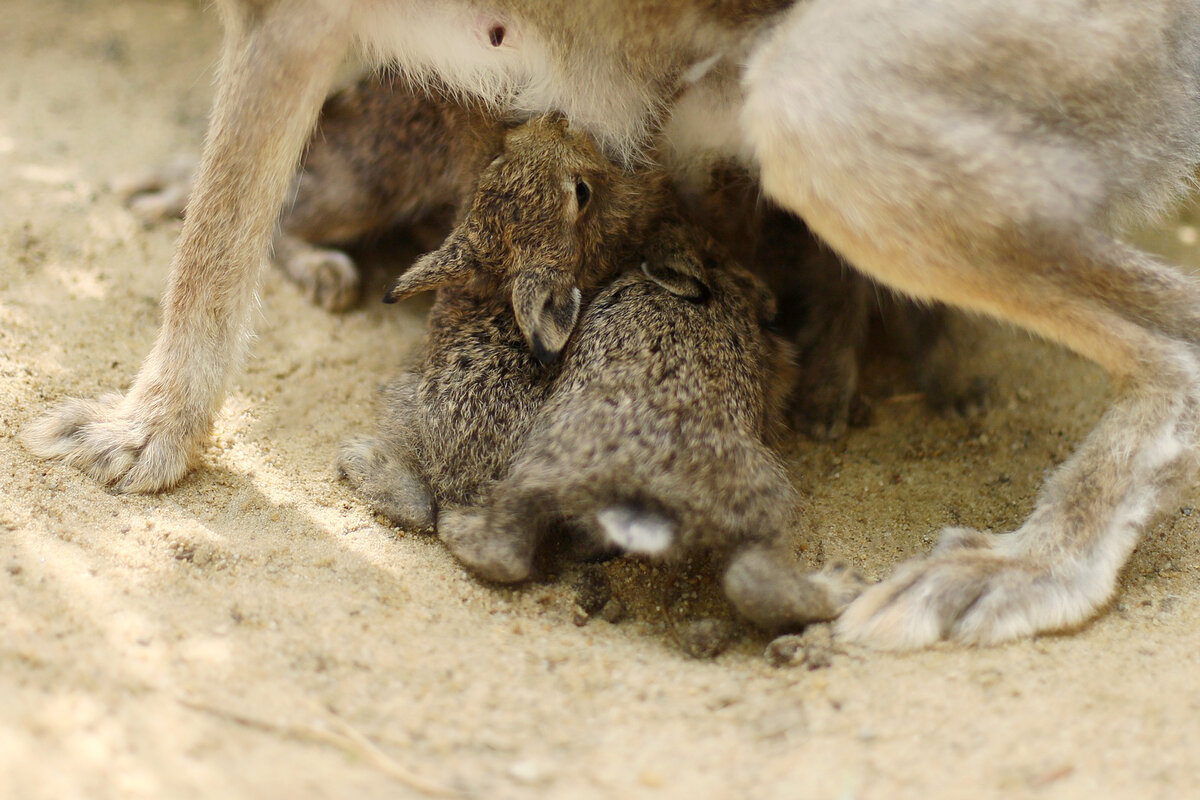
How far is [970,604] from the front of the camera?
263cm

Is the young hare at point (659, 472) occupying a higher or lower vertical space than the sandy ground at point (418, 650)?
higher

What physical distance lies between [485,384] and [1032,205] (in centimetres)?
165

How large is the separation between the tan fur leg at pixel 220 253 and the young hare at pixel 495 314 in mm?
502

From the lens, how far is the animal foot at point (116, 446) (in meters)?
2.97

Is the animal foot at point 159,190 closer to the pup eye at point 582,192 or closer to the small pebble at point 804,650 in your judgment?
the pup eye at point 582,192

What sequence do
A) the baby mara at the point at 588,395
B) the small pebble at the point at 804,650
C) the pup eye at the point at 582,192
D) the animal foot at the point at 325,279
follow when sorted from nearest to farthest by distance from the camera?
the small pebble at the point at 804,650, the baby mara at the point at 588,395, the pup eye at the point at 582,192, the animal foot at the point at 325,279

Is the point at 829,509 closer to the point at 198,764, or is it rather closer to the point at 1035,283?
the point at 1035,283

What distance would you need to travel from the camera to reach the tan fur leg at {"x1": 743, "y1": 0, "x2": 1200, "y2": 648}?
2.59 meters

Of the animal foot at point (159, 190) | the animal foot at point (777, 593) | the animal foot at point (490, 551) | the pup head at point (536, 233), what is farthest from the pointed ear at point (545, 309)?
the animal foot at point (159, 190)

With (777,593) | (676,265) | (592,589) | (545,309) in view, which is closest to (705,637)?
(777,593)

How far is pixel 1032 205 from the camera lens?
8.40 ft

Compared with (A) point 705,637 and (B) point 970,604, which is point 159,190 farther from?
(B) point 970,604

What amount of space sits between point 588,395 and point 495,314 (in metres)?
0.59

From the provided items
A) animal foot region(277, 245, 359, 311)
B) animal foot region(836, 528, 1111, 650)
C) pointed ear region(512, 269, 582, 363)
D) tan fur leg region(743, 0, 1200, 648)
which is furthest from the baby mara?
animal foot region(277, 245, 359, 311)
